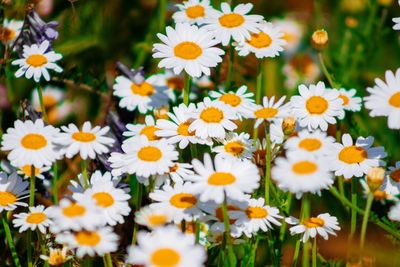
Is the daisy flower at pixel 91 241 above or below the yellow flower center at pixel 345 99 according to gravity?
below

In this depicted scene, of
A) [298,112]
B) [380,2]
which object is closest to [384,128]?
[380,2]

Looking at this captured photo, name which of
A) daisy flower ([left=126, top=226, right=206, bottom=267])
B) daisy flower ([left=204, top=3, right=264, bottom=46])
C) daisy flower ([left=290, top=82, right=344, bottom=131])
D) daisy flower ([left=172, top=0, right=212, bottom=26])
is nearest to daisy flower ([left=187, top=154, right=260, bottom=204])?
daisy flower ([left=126, top=226, right=206, bottom=267])

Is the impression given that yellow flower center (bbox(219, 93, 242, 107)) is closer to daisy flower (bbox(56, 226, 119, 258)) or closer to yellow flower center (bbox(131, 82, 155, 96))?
yellow flower center (bbox(131, 82, 155, 96))

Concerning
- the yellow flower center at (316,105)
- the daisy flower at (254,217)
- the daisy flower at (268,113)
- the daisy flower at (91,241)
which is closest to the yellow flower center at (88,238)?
the daisy flower at (91,241)

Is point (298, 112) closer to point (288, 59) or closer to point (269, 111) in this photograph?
point (269, 111)

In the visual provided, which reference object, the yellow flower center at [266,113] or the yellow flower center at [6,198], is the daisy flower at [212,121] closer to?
the yellow flower center at [266,113]

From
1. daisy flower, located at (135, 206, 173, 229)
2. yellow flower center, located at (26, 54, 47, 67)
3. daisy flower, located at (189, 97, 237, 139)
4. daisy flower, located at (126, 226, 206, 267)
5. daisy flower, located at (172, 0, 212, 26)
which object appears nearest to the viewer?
daisy flower, located at (126, 226, 206, 267)

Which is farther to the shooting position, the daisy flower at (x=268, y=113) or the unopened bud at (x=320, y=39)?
the unopened bud at (x=320, y=39)
